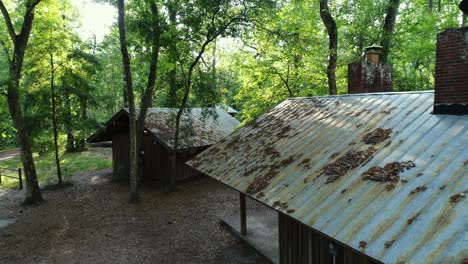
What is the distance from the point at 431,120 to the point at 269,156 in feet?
11.1

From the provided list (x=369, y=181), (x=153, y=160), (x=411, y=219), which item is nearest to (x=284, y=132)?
(x=369, y=181)

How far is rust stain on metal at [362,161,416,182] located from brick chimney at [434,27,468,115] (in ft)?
5.77

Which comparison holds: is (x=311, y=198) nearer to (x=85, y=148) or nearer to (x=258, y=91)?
(x=258, y=91)

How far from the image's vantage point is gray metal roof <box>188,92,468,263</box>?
333cm

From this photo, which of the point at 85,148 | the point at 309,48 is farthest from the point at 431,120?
the point at 85,148

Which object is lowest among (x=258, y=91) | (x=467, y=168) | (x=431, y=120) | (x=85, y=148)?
(x=85, y=148)

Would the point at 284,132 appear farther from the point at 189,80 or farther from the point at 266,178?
the point at 189,80

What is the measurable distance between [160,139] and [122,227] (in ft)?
17.4

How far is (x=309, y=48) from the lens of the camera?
1532 cm

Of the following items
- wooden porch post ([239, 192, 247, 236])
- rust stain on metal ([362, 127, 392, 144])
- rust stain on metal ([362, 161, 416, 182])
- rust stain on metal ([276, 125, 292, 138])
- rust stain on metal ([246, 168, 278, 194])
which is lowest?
wooden porch post ([239, 192, 247, 236])

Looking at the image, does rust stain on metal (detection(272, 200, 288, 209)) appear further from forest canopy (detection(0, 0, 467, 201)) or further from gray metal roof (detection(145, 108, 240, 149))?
gray metal roof (detection(145, 108, 240, 149))

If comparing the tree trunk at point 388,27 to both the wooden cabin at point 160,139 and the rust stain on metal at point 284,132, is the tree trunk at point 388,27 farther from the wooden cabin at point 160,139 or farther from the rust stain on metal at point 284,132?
the rust stain on metal at point 284,132

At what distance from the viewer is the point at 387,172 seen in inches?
180

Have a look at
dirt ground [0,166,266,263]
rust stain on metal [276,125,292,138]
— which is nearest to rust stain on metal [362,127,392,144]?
rust stain on metal [276,125,292,138]
